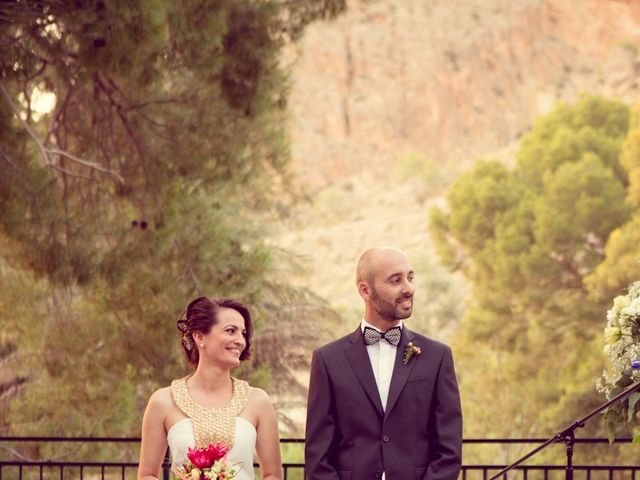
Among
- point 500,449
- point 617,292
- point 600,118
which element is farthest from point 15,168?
point 600,118

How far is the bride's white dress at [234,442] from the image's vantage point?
3.57m

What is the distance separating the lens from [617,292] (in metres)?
23.8

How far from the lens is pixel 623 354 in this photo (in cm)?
411

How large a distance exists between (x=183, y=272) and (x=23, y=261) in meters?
1.66

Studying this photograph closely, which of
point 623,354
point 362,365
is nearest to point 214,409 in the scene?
point 362,365

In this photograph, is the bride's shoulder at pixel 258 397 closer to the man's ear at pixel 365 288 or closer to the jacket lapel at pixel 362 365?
the jacket lapel at pixel 362 365

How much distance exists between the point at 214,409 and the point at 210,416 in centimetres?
3

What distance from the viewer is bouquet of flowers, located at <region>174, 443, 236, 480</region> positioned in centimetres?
329

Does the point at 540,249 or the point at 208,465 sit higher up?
the point at 540,249

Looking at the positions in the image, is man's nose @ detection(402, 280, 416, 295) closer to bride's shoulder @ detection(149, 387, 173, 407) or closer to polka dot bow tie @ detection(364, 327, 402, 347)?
polka dot bow tie @ detection(364, 327, 402, 347)

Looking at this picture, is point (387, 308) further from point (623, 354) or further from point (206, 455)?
point (623, 354)

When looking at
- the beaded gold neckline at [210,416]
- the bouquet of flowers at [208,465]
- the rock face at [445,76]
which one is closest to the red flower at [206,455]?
the bouquet of flowers at [208,465]

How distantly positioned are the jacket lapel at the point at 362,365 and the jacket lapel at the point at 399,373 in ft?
0.14

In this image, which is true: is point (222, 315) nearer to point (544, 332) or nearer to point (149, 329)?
point (149, 329)
